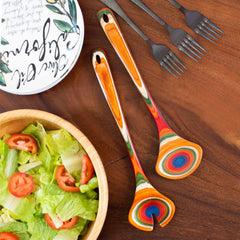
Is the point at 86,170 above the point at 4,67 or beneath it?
beneath

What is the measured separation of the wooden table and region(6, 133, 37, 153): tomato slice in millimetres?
171

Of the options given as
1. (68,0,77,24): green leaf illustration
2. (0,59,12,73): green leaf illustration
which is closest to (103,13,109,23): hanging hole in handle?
(68,0,77,24): green leaf illustration

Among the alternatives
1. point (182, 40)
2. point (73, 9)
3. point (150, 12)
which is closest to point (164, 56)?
point (182, 40)

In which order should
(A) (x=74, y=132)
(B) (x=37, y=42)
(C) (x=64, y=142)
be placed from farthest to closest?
1. (B) (x=37, y=42)
2. (C) (x=64, y=142)
3. (A) (x=74, y=132)

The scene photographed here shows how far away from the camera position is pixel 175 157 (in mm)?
1433

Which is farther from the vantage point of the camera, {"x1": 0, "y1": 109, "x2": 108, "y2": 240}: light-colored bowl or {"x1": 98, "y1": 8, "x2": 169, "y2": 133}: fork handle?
{"x1": 98, "y1": 8, "x2": 169, "y2": 133}: fork handle

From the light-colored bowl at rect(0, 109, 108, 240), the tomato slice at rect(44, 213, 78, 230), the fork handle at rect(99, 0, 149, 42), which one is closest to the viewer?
the light-colored bowl at rect(0, 109, 108, 240)

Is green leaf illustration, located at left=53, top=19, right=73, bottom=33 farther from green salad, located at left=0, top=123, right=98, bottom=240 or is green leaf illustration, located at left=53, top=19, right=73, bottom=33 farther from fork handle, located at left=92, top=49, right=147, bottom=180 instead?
green salad, located at left=0, top=123, right=98, bottom=240

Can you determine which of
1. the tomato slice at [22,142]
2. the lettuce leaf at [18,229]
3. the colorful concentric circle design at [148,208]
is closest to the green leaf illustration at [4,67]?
the tomato slice at [22,142]

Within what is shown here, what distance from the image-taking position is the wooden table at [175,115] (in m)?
1.42

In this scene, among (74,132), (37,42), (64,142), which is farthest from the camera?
(37,42)

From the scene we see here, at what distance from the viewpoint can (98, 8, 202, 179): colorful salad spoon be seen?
142 centimetres

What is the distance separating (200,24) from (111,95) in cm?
50

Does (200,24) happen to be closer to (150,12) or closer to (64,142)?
(150,12)
